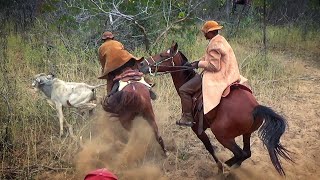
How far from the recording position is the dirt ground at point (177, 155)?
589 cm

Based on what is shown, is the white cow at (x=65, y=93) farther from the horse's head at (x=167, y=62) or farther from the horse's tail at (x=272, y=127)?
the horse's tail at (x=272, y=127)

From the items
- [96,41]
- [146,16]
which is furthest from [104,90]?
[146,16]

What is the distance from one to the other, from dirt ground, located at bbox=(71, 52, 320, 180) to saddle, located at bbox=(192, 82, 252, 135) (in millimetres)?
768

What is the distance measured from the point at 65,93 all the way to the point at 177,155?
6.53 feet

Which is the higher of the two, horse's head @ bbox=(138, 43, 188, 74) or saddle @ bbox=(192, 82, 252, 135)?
horse's head @ bbox=(138, 43, 188, 74)

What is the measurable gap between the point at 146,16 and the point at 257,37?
4.70m

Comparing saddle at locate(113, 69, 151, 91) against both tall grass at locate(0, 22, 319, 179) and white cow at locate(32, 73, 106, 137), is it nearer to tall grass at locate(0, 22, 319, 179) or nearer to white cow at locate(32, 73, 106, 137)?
white cow at locate(32, 73, 106, 137)

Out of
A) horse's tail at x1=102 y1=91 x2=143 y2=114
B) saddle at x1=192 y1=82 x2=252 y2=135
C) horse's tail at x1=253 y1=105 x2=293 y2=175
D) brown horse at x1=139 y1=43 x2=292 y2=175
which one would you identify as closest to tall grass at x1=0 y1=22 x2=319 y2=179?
horse's tail at x1=102 y1=91 x2=143 y2=114

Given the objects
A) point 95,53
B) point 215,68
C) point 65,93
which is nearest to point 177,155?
point 215,68

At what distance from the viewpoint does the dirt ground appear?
5895mm

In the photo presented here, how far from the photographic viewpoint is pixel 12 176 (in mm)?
5480

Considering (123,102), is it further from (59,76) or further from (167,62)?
(59,76)

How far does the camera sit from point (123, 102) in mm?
5895

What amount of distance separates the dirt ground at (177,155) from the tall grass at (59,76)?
0.12 metres
